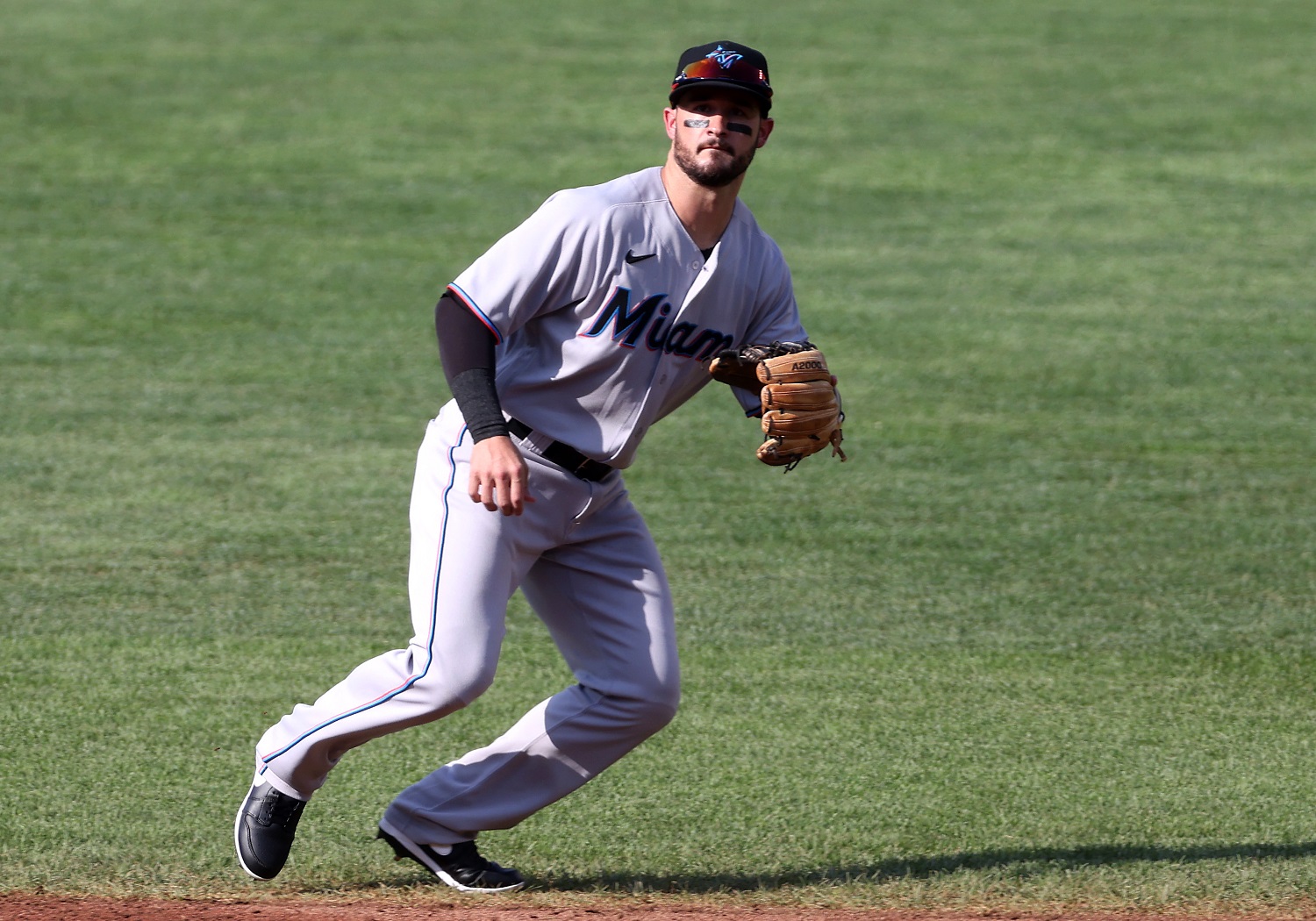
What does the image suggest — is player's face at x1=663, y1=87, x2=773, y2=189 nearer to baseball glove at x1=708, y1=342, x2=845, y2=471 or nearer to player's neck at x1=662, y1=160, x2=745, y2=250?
player's neck at x1=662, y1=160, x2=745, y2=250

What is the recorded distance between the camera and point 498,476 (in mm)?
3355

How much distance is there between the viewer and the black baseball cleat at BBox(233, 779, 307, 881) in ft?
12.2

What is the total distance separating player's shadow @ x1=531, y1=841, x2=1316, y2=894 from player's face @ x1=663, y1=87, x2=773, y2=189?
1.66 meters

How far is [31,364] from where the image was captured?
30.8 ft

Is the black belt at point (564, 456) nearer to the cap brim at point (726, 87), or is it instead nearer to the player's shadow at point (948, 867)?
the cap brim at point (726, 87)

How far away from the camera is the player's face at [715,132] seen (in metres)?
3.56

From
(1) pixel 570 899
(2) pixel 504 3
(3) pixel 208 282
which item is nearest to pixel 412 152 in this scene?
(3) pixel 208 282

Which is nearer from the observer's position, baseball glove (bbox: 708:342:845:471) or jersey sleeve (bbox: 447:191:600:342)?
jersey sleeve (bbox: 447:191:600:342)

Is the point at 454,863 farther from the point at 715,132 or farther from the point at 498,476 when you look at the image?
the point at 715,132

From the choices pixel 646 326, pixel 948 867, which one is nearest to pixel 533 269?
pixel 646 326

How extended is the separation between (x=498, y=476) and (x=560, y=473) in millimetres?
352

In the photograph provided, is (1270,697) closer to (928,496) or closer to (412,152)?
(928,496)

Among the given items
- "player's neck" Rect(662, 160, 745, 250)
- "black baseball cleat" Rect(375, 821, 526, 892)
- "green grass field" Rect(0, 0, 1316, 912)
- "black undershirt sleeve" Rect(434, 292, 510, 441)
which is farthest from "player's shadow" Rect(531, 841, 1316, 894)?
"player's neck" Rect(662, 160, 745, 250)

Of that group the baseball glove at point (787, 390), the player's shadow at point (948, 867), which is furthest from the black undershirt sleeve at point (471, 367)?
the player's shadow at point (948, 867)
